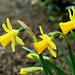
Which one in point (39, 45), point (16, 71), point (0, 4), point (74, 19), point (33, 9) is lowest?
point (16, 71)

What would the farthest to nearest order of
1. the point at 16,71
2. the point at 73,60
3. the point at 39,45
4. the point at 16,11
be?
the point at 16,11
the point at 16,71
the point at 73,60
the point at 39,45

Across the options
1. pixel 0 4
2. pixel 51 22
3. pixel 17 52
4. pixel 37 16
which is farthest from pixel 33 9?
pixel 17 52

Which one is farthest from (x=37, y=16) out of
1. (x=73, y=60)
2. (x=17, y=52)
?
(x=73, y=60)

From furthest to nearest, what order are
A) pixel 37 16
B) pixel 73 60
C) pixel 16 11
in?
pixel 16 11 → pixel 37 16 → pixel 73 60

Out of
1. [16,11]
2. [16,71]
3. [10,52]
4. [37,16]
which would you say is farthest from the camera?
[16,11]

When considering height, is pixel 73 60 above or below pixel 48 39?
below

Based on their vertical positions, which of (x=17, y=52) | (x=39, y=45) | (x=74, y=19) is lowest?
(x=17, y=52)

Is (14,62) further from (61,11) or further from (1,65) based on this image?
(61,11)

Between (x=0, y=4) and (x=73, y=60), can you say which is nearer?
(x=73, y=60)

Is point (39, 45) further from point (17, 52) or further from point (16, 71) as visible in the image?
point (17, 52)
